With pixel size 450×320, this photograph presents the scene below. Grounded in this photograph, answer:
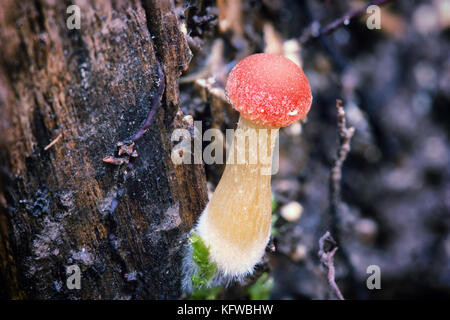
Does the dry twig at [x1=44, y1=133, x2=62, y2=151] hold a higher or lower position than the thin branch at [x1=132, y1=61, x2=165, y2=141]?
lower

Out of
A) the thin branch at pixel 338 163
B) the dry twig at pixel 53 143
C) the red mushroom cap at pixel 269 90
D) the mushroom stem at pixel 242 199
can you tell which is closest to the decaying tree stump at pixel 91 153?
the dry twig at pixel 53 143

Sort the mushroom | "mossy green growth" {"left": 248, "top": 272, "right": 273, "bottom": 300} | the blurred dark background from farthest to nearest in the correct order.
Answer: the blurred dark background
"mossy green growth" {"left": 248, "top": 272, "right": 273, "bottom": 300}
the mushroom

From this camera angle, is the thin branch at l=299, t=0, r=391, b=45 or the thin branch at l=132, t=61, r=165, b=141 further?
the thin branch at l=299, t=0, r=391, b=45

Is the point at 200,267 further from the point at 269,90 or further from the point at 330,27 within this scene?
the point at 330,27

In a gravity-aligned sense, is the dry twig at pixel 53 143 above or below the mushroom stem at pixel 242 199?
above

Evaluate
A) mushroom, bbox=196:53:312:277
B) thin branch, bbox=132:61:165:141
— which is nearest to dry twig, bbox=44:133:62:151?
thin branch, bbox=132:61:165:141

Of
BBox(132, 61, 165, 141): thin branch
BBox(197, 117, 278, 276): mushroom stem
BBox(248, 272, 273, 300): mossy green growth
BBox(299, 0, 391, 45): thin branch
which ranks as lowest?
BBox(248, 272, 273, 300): mossy green growth

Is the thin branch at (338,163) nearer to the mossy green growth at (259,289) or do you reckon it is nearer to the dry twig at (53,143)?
the mossy green growth at (259,289)

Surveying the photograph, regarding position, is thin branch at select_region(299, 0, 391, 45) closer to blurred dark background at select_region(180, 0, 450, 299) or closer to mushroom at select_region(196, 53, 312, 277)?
blurred dark background at select_region(180, 0, 450, 299)

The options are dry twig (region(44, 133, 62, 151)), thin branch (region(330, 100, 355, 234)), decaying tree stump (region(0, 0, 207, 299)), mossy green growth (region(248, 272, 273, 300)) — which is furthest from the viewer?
mossy green growth (region(248, 272, 273, 300))
